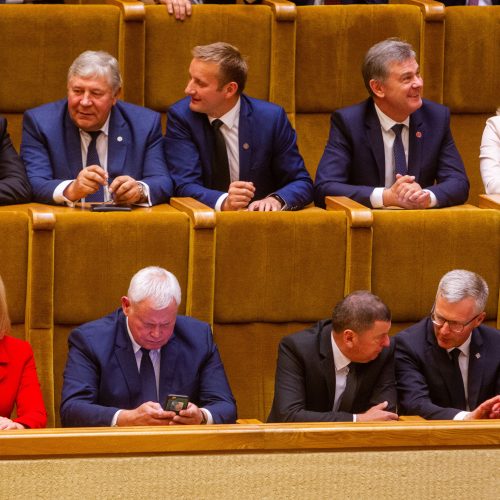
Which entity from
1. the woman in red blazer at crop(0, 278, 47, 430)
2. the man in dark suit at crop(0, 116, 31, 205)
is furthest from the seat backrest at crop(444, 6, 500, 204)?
the woman in red blazer at crop(0, 278, 47, 430)

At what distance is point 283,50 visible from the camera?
1.22 m

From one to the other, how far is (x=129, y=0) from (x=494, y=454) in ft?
2.06

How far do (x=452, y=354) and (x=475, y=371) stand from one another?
0.07 feet

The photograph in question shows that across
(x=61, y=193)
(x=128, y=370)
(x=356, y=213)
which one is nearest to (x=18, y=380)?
(x=128, y=370)

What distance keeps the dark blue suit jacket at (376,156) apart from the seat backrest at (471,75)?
120mm

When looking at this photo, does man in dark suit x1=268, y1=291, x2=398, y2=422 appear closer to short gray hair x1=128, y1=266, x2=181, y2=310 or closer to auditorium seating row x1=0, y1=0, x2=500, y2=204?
short gray hair x1=128, y1=266, x2=181, y2=310

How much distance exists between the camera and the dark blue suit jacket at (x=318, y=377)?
0.95 m

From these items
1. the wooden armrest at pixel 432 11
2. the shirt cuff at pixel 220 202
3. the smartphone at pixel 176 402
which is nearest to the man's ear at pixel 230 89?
the shirt cuff at pixel 220 202

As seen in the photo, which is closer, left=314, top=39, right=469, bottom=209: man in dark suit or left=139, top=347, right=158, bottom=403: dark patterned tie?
left=139, top=347, right=158, bottom=403: dark patterned tie

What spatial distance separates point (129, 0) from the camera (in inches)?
47.4

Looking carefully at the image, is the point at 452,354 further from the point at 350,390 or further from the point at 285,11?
the point at 285,11

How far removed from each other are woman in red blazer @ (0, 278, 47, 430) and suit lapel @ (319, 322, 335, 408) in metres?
0.20

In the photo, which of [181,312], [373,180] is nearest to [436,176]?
[373,180]

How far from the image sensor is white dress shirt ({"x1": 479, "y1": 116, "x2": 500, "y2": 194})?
1.17 meters
